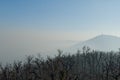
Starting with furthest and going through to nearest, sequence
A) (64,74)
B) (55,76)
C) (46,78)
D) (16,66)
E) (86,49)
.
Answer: (86,49)
(16,66)
(46,78)
(55,76)
(64,74)

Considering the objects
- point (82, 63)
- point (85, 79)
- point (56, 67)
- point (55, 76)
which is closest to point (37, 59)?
point (85, 79)

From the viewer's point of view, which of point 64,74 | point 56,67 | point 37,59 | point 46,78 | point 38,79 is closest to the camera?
point 64,74

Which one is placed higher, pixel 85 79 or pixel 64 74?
pixel 64 74

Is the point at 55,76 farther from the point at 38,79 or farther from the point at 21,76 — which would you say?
the point at 21,76

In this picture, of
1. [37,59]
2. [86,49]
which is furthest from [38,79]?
[86,49]

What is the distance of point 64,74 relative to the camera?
113 ft

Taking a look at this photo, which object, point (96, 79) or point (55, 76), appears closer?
point (55, 76)

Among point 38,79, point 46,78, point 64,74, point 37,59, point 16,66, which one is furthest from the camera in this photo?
point 37,59

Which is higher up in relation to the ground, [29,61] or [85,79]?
[29,61]

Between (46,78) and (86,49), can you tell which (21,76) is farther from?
(86,49)

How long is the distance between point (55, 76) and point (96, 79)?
32981 millimetres

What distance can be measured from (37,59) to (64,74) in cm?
4717

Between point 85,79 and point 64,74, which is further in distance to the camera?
point 85,79

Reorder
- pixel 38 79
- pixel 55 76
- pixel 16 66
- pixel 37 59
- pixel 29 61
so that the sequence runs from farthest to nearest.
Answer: pixel 29 61
pixel 37 59
pixel 16 66
pixel 38 79
pixel 55 76
